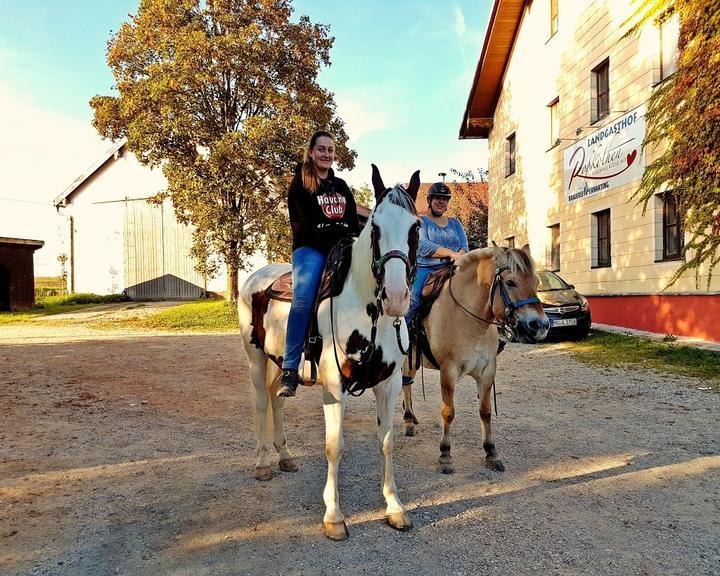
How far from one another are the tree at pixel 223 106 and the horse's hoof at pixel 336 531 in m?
14.3

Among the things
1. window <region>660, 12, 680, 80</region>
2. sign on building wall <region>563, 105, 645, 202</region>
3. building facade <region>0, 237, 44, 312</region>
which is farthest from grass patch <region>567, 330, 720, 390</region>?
building facade <region>0, 237, 44, 312</region>

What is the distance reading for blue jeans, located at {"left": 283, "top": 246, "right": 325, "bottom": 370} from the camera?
3.51 meters

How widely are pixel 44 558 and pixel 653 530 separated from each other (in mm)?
3657

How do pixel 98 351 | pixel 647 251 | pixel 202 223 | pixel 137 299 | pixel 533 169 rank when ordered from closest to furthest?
pixel 98 351 → pixel 647 251 → pixel 202 223 → pixel 533 169 → pixel 137 299

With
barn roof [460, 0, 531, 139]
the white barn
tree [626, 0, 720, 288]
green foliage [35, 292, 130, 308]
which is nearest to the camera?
tree [626, 0, 720, 288]

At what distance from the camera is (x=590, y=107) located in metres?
14.8

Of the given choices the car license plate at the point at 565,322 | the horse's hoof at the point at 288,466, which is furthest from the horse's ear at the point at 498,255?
the car license plate at the point at 565,322

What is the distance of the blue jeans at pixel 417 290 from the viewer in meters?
4.89

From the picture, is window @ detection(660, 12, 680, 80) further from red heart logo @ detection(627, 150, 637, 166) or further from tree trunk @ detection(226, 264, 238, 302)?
tree trunk @ detection(226, 264, 238, 302)

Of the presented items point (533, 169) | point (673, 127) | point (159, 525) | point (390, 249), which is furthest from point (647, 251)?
point (159, 525)

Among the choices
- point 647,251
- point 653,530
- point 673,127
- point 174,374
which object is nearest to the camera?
point 653,530

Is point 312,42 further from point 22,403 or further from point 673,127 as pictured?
point 22,403

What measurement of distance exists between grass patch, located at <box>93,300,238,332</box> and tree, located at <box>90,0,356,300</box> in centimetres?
165

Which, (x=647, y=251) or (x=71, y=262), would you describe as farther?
(x=71, y=262)
